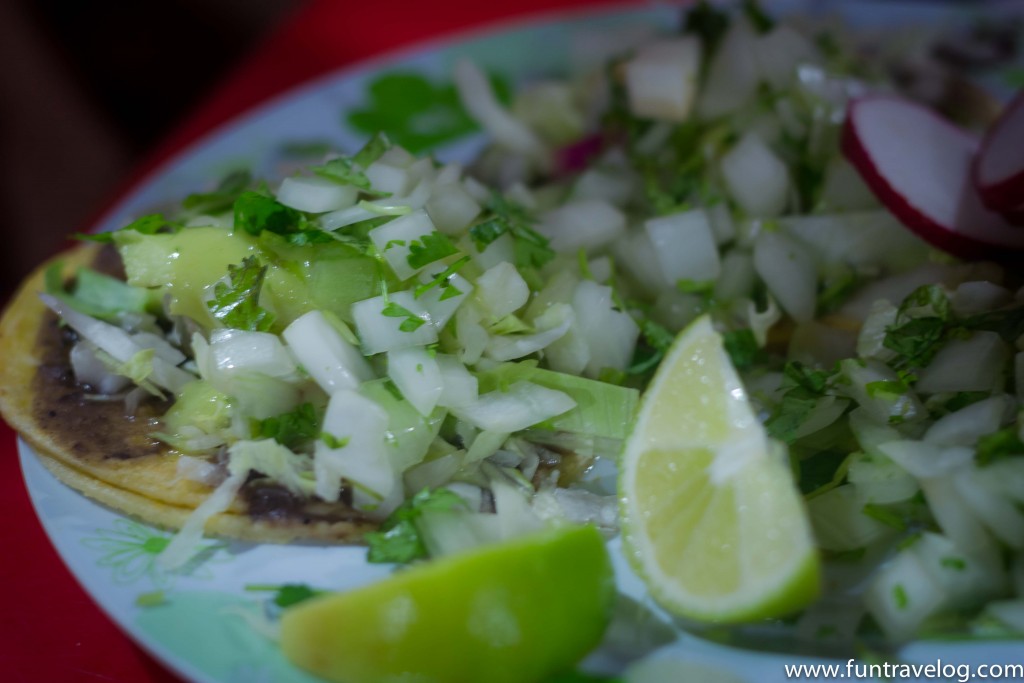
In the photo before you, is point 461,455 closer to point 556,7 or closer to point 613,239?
point 613,239

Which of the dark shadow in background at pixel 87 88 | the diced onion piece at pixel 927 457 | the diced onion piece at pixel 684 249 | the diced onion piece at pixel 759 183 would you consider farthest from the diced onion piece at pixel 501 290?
the dark shadow in background at pixel 87 88

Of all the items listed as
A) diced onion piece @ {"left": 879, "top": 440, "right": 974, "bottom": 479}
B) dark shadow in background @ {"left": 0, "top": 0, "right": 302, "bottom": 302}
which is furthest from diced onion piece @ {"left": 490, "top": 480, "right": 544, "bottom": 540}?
dark shadow in background @ {"left": 0, "top": 0, "right": 302, "bottom": 302}

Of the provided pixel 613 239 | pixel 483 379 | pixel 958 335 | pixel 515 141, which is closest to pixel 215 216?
pixel 483 379

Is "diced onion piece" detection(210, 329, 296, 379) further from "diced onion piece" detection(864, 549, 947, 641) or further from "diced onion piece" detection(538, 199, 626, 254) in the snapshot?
"diced onion piece" detection(864, 549, 947, 641)

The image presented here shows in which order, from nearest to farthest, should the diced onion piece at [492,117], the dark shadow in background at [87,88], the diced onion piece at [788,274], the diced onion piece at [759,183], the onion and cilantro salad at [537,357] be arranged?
the onion and cilantro salad at [537,357], the diced onion piece at [788,274], the diced onion piece at [759,183], the diced onion piece at [492,117], the dark shadow in background at [87,88]

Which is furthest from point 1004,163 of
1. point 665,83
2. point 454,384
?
point 454,384

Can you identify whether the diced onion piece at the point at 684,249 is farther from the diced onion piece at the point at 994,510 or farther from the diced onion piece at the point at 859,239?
the diced onion piece at the point at 994,510

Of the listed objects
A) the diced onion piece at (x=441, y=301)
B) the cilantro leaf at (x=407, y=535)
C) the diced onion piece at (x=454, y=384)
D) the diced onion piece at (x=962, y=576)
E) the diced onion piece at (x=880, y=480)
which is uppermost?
the diced onion piece at (x=441, y=301)
